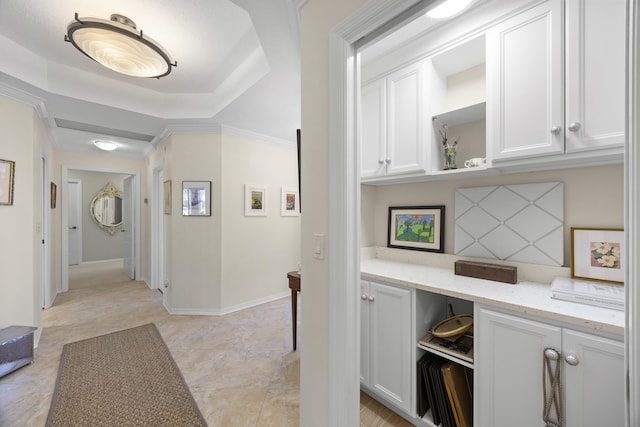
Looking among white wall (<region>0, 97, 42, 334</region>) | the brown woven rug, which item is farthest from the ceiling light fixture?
the brown woven rug

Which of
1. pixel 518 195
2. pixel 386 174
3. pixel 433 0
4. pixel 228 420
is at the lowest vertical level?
pixel 228 420

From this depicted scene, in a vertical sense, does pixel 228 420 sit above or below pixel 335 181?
below

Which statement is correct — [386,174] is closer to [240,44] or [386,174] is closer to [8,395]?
[240,44]

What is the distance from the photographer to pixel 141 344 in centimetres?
258

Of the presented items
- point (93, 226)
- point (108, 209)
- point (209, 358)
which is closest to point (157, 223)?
point (209, 358)

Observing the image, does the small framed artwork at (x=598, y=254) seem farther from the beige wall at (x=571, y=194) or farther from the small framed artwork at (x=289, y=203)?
the small framed artwork at (x=289, y=203)

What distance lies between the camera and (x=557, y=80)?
1.26 metres

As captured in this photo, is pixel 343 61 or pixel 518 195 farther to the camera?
pixel 518 195

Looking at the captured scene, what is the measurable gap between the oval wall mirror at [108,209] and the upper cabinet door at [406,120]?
760cm

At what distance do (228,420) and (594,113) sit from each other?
254 cm

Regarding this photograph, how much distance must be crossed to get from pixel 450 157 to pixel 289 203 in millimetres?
2735

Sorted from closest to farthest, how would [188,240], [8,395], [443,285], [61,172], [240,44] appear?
[443,285]
[8,395]
[240,44]
[188,240]
[61,172]

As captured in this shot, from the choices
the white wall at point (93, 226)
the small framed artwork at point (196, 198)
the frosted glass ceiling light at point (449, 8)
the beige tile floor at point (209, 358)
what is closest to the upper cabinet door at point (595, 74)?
the frosted glass ceiling light at point (449, 8)

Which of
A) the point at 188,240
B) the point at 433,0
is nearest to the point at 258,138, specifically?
the point at 188,240
